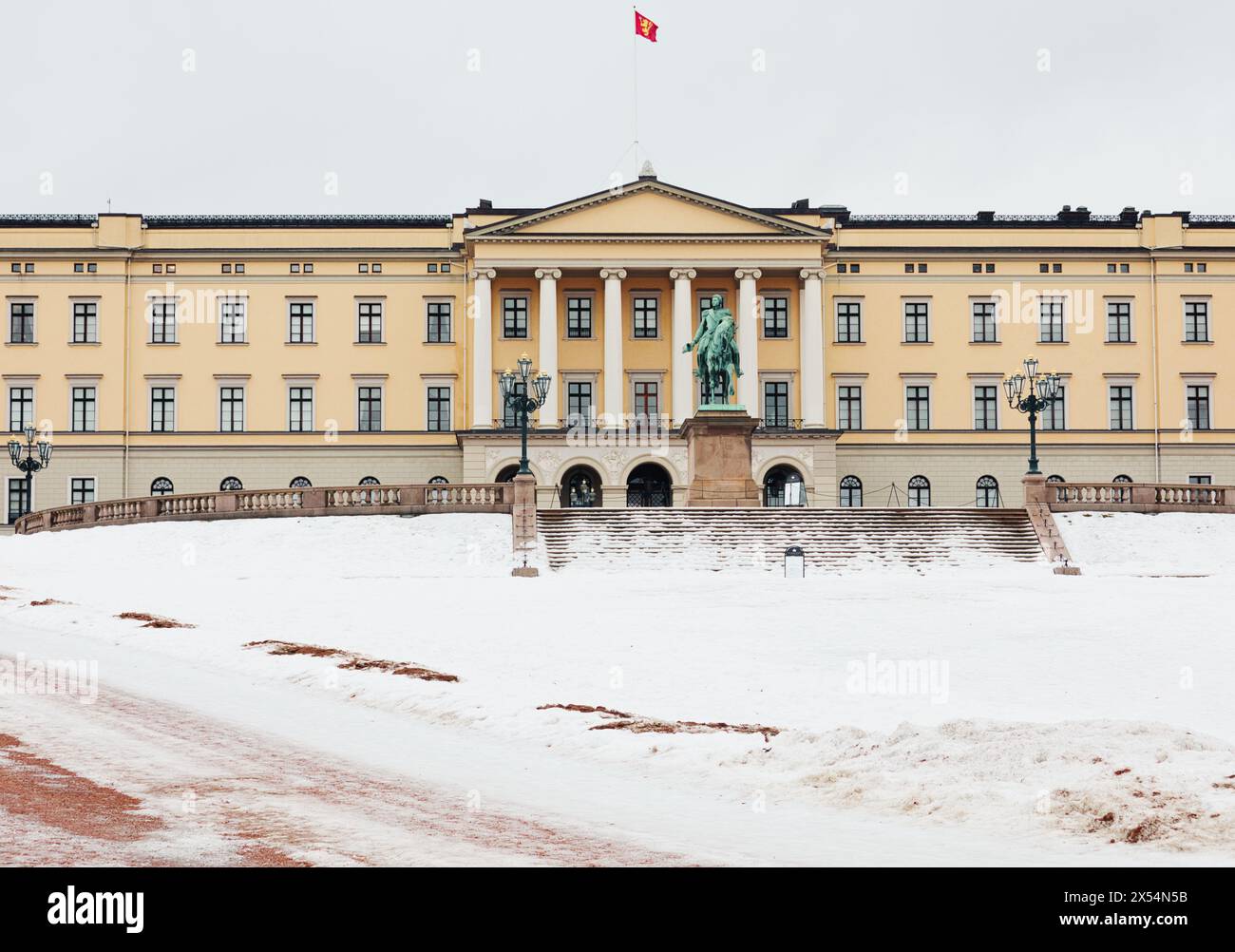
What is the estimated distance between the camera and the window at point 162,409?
6700 cm

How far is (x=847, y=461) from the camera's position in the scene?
66938mm

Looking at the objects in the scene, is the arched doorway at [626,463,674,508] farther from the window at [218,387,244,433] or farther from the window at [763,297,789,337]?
the window at [218,387,244,433]

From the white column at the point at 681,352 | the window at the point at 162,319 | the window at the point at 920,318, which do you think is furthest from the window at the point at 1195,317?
the window at the point at 162,319

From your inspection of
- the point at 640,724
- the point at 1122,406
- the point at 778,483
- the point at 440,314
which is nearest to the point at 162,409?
the point at 440,314

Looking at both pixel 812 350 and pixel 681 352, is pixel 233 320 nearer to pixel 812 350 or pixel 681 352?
pixel 681 352

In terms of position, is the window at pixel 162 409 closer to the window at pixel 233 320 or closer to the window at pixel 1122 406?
the window at pixel 233 320

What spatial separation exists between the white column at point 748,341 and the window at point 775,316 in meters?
1.85

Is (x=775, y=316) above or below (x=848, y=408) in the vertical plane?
above

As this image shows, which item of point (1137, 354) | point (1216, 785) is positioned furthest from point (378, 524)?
point (1137, 354)

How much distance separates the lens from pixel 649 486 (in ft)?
216

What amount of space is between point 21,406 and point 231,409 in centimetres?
981

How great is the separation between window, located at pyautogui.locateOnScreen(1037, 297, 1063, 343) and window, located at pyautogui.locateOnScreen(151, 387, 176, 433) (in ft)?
137
